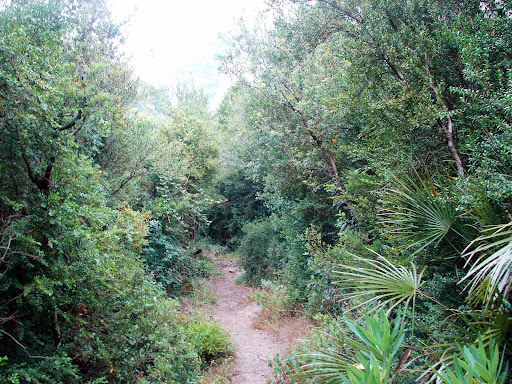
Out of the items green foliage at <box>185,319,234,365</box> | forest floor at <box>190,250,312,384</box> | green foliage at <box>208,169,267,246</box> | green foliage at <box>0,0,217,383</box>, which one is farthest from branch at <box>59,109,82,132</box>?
green foliage at <box>208,169,267,246</box>

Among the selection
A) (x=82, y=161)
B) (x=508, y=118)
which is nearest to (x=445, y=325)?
(x=508, y=118)

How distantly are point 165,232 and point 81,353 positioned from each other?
664cm

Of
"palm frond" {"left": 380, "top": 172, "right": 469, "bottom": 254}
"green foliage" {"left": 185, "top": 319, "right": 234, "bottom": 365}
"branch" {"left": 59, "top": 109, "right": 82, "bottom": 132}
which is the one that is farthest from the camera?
"green foliage" {"left": 185, "top": 319, "right": 234, "bottom": 365}

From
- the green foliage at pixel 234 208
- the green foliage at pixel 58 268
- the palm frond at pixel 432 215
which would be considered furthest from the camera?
the green foliage at pixel 234 208

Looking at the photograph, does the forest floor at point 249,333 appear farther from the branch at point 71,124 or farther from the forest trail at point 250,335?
the branch at point 71,124

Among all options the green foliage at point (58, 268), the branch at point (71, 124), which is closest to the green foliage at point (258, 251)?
the green foliage at point (58, 268)

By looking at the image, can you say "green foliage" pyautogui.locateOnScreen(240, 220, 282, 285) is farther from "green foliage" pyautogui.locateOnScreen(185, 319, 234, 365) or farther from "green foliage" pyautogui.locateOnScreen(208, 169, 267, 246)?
"green foliage" pyautogui.locateOnScreen(185, 319, 234, 365)

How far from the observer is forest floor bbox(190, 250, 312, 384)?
205 inches

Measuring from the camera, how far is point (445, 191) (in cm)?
299

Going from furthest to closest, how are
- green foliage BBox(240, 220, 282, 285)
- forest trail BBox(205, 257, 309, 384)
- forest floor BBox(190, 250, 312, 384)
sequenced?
1. green foliage BBox(240, 220, 282, 285)
2. forest trail BBox(205, 257, 309, 384)
3. forest floor BBox(190, 250, 312, 384)

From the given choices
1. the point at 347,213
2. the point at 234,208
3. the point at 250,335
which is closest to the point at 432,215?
the point at 347,213

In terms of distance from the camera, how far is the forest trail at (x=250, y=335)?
210 inches

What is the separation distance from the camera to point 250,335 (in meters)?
6.89

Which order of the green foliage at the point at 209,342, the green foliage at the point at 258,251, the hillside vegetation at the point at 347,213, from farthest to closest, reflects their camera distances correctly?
1. the green foliage at the point at 258,251
2. the green foliage at the point at 209,342
3. the hillside vegetation at the point at 347,213
